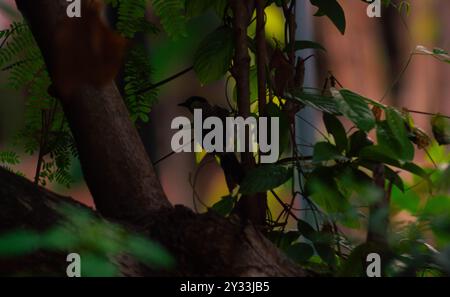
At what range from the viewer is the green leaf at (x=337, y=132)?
4.60ft

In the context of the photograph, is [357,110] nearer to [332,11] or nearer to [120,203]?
[332,11]

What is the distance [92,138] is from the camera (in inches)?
53.0

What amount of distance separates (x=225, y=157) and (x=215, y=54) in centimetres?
21

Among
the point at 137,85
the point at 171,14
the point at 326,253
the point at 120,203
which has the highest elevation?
the point at 171,14

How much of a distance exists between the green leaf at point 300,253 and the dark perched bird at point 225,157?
0.19 m

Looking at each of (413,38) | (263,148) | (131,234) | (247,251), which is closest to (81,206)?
(131,234)

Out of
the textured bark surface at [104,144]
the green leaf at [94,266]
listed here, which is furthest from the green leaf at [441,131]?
the green leaf at [94,266]

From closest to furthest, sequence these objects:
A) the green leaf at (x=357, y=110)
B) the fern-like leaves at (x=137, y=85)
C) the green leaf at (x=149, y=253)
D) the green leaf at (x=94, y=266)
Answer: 1. the green leaf at (x=94, y=266)
2. the green leaf at (x=149, y=253)
3. the green leaf at (x=357, y=110)
4. the fern-like leaves at (x=137, y=85)

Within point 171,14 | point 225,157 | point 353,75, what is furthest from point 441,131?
point 353,75

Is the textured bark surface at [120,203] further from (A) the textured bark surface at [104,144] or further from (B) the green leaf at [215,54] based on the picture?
(B) the green leaf at [215,54]

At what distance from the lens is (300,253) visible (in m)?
1.41

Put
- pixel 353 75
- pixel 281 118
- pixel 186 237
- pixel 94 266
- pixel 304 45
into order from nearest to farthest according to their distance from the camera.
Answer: pixel 94 266 → pixel 186 237 → pixel 281 118 → pixel 304 45 → pixel 353 75

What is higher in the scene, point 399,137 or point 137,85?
point 137,85
